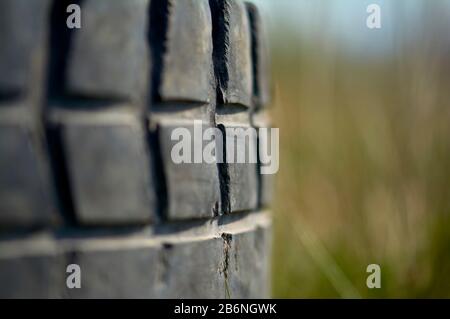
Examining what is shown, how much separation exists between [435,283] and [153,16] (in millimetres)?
1128

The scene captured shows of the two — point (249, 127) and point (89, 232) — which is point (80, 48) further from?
point (249, 127)

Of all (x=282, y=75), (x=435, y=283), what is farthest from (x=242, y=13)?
(x=282, y=75)

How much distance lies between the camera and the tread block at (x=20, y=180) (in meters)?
0.65

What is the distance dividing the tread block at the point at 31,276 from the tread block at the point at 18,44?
0.13 meters

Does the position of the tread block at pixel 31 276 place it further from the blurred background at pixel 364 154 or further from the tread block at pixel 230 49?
the blurred background at pixel 364 154

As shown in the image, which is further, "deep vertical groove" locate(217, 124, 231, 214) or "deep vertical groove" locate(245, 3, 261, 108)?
"deep vertical groove" locate(245, 3, 261, 108)

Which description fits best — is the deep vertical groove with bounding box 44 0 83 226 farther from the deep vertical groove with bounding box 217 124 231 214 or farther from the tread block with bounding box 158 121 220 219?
the deep vertical groove with bounding box 217 124 231 214

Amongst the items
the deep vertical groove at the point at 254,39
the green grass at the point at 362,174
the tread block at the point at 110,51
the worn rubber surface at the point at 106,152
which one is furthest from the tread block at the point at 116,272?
the green grass at the point at 362,174

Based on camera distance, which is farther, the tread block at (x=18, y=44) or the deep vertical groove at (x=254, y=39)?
the deep vertical groove at (x=254, y=39)

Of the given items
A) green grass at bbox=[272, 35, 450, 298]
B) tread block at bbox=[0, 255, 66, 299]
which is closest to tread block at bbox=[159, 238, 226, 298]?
tread block at bbox=[0, 255, 66, 299]

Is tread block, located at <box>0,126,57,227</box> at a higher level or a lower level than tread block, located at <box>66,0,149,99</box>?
lower

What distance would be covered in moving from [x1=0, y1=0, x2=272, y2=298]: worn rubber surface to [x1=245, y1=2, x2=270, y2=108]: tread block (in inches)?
5.3

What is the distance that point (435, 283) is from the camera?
1692mm

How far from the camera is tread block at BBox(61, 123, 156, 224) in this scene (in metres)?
0.67
